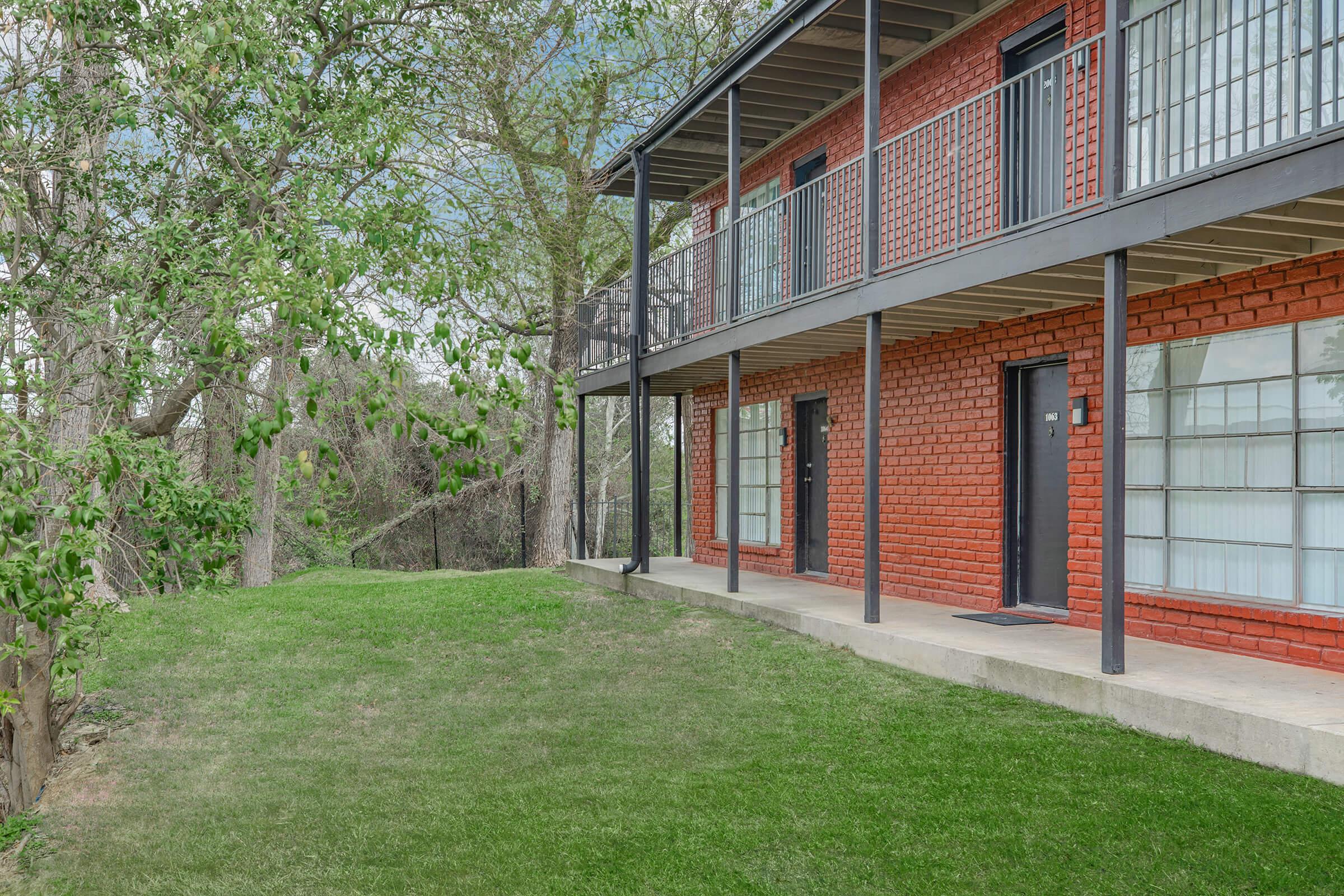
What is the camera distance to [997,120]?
874cm

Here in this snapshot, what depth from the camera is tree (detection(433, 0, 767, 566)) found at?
1181 cm

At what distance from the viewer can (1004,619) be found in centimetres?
829

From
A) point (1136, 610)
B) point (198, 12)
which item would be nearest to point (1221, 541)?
point (1136, 610)

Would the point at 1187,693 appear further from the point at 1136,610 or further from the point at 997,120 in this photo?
the point at 997,120

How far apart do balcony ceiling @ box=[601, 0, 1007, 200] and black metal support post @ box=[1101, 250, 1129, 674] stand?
407 cm

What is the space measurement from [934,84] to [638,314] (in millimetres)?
4377

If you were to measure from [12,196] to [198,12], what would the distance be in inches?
56.0

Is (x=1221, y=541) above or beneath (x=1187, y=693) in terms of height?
above

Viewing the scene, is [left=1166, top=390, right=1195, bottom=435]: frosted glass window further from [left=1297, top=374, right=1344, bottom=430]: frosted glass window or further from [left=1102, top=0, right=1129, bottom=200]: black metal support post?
[left=1102, top=0, right=1129, bottom=200]: black metal support post

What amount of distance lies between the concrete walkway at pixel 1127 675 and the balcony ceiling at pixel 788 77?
5.02 metres

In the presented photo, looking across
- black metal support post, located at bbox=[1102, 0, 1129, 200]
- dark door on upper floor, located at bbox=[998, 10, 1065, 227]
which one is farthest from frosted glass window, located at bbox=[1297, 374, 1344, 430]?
dark door on upper floor, located at bbox=[998, 10, 1065, 227]

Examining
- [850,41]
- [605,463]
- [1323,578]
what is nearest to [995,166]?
[850,41]

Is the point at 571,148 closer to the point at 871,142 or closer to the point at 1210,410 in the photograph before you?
the point at 871,142

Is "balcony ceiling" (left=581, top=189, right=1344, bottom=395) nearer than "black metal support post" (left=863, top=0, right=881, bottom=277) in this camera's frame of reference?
Yes
